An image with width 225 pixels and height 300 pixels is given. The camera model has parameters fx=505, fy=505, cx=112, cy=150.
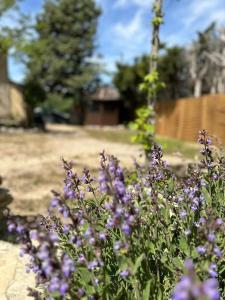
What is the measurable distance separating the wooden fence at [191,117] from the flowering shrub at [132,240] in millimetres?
14555

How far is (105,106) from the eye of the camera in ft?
178

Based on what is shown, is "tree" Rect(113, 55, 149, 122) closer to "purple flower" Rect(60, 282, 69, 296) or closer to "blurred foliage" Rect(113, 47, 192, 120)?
"blurred foliage" Rect(113, 47, 192, 120)

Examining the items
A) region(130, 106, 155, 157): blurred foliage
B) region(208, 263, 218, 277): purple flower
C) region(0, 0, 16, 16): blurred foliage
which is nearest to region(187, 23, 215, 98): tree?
region(0, 0, 16, 16): blurred foliage

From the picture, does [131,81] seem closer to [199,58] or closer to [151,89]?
[199,58]

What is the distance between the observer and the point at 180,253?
3533 millimetres

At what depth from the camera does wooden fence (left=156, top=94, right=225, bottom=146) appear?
22078 millimetres

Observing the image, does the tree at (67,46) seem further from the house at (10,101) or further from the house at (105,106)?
the house at (10,101)

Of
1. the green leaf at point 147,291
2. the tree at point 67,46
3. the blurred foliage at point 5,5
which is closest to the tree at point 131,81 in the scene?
the tree at point 67,46

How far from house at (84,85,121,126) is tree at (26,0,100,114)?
182 centimetres

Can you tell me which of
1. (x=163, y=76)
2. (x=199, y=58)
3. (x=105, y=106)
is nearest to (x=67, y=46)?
(x=105, y=106)


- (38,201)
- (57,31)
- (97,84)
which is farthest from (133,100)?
(38,201)

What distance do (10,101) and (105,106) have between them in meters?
22.6

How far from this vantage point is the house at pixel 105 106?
5384cm

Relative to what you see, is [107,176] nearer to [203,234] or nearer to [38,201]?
[203,234]
